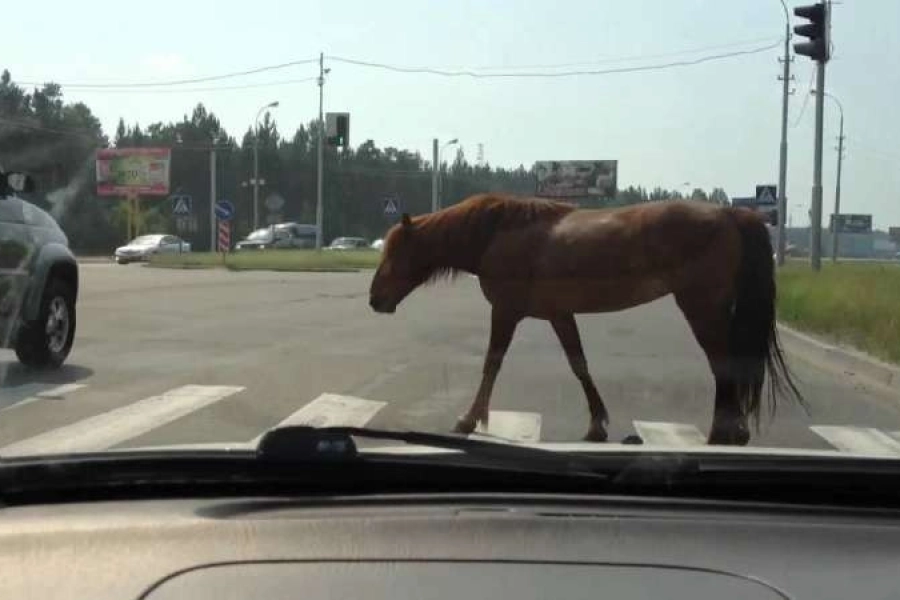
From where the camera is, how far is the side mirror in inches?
196

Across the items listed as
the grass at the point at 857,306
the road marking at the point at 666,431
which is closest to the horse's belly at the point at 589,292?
the road marking at the point at 666,431

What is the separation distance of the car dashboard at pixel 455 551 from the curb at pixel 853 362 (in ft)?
28.1

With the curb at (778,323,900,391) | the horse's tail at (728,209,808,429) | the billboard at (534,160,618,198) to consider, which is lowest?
the curb at (778,323,900,391)

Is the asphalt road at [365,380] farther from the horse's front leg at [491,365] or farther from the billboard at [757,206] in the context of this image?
the billboard at [757,206]

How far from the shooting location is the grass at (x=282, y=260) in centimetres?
587

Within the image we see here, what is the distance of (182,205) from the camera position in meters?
8.40

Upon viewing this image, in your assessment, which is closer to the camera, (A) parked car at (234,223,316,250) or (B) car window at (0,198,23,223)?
(B) car window at (0,198,23,223)

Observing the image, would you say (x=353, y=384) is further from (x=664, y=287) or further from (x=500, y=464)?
(x=500, y=464)

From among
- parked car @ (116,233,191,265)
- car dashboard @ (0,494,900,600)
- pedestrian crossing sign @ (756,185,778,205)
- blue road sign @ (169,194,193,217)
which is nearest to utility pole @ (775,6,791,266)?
pedestrian crossing sign @ (756,185,778,205)

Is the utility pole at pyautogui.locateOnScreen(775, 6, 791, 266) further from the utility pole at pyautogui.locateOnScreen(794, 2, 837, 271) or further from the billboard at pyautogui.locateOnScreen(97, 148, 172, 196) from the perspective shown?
the billboard at pyautogui.locateOnScreen(97, 148, 172, 196)

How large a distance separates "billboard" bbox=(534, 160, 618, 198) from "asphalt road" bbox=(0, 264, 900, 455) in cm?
52

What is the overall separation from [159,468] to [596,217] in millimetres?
2122

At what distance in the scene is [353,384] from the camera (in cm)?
970

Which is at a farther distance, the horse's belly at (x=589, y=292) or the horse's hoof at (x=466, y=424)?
the horse's hoof at (x=466, y=424)
